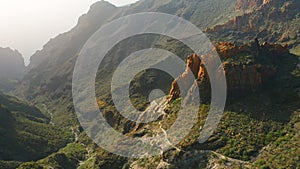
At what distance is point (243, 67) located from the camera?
217ft

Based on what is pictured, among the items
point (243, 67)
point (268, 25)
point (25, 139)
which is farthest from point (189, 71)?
point (268, 25)

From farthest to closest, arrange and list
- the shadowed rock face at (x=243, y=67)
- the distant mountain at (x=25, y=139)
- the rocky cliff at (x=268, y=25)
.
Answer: the rocky cliff at (x=268, y=25), the distant mountain at (x=25, y=139), the shadowed rock face at (x=243, y=67)

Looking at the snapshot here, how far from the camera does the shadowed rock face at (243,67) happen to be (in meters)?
65.2

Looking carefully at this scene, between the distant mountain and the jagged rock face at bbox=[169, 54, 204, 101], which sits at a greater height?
the jagged rock face at bbox=[169, 54, 204, 101]

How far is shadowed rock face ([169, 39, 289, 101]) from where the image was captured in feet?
214

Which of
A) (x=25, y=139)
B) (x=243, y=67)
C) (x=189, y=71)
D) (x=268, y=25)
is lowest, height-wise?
(x=25, y=139)

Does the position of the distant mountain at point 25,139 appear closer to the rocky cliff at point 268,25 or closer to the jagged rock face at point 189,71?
the jagged rock face at point 189,71

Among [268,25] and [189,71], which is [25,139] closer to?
[189,71]

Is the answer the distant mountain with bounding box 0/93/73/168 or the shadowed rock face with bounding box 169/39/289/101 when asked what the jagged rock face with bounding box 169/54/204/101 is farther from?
the distant mountain with bounding box 0/93/73/168

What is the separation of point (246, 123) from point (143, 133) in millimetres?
20692

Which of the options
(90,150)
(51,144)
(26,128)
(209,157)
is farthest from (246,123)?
(26,128)

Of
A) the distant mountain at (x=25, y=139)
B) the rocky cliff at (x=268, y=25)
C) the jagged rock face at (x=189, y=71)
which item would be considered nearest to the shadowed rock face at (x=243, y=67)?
the jagged rock face at (x=189, y=71)

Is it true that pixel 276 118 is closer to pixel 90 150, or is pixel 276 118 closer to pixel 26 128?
pixel 90 150

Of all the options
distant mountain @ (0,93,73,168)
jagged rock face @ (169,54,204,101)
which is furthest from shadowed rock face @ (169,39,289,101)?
distant mountain @ (0,93,73,168)
